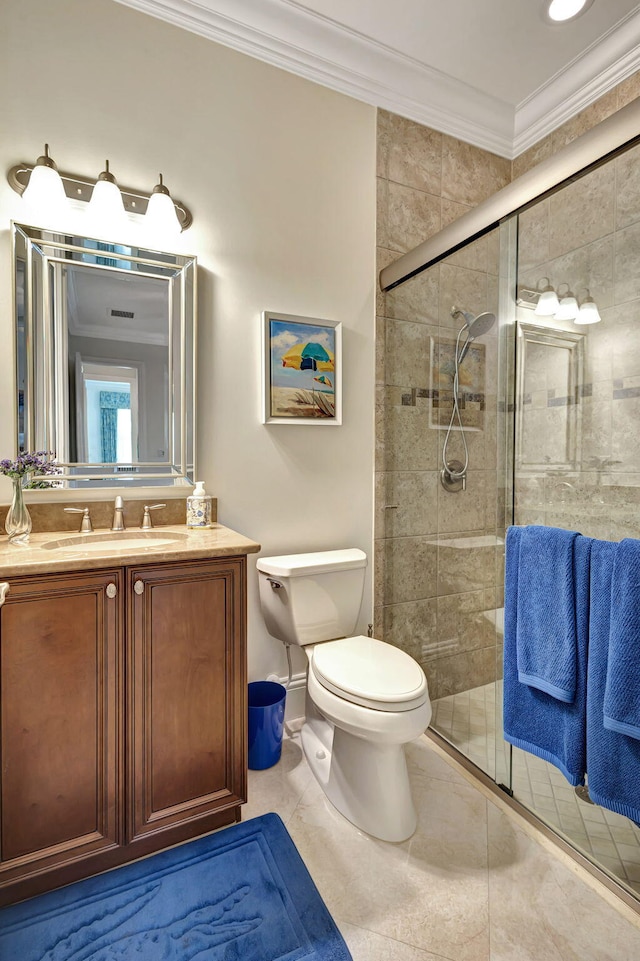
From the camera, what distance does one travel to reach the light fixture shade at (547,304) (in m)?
1.50

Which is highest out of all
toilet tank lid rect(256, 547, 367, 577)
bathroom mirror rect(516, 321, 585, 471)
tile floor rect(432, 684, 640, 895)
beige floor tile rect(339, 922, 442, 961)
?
bathroom mirror rect(516, 321, 585, 471)

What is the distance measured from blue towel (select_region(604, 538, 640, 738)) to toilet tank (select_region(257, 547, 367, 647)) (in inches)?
37.9

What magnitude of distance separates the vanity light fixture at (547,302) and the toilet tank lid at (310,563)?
1.09 m

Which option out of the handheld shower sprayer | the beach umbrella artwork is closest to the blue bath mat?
the handheld shower sprayer

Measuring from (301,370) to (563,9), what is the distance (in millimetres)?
1689

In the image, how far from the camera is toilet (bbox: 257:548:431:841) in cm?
143

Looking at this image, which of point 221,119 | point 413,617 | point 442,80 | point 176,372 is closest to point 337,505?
point 413,617

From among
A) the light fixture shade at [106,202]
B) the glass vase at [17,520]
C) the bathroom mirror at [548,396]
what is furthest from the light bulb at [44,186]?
the bathroom mirror at [548,396]

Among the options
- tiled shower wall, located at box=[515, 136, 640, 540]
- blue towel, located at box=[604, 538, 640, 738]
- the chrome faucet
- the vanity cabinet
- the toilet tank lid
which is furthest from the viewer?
the toilet tank lid

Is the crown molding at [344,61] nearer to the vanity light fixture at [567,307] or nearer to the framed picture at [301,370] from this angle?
the framed picture at [301,370]

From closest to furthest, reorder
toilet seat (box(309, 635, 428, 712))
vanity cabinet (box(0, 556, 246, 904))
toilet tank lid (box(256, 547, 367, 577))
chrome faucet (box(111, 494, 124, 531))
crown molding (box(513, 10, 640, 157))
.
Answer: vanity cabinet (box(0, 556, 246, 904)) < toilet seat (box(309, 635, 428, 712)) < chrome faucet (box(111, 494, 124, 531)) < toilet tank lid (box(256, 547, 367, 577)) < crown molding (box(513, 10, 640, 157))

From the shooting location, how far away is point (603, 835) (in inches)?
53.8

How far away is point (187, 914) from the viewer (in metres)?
1.22

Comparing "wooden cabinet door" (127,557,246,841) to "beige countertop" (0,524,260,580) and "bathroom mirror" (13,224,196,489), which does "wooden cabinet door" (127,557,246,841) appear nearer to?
"beige countertop" (0,524,260,580)
